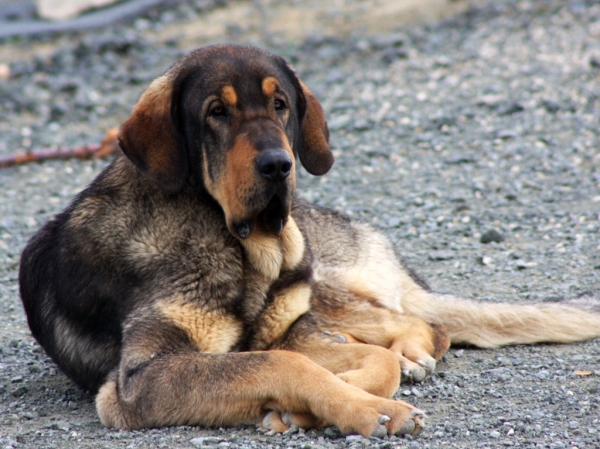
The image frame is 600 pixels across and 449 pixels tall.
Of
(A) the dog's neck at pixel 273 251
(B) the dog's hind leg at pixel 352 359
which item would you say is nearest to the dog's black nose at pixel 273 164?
(A) the dog's neck at pixel 273 251

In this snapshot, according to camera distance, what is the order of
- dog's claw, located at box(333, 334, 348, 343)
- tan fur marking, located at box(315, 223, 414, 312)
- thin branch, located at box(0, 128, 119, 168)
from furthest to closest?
thin branch, located at box(0, 128, 119, 168) → tan fur marking, located at box(315, 223, 414, 312) → dog's claw, located at box(333, 334, 348, 343)

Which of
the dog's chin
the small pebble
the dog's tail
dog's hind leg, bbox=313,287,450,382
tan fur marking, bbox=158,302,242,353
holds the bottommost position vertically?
the small pebble

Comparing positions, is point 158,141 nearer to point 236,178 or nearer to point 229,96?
point 229,96

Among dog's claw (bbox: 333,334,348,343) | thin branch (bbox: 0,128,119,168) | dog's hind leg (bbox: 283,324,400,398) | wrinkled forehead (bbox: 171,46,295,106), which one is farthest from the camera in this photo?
thin branch (bbox: 0,128,119,168)

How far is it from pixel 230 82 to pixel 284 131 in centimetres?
48

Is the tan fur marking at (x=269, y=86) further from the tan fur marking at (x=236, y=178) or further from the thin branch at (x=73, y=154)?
the thin branch at (x=73, y=154)

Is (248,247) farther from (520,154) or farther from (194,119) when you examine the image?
(520,154)

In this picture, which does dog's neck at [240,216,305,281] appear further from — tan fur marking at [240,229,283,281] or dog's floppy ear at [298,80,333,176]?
dog's floppy ear at [298,80,333,176]

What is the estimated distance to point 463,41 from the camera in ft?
51.5

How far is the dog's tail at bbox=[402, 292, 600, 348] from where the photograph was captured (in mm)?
6215

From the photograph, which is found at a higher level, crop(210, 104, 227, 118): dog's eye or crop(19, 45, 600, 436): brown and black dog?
crop(210, 104, 227, 118): dog's eye

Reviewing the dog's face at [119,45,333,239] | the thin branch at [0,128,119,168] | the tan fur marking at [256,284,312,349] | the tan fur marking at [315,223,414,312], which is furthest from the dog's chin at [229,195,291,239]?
the thin branch at [0,128,119,168]

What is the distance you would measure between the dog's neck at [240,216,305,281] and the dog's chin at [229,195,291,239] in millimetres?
A: 51

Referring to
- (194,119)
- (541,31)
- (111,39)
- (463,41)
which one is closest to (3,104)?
(111,39)
